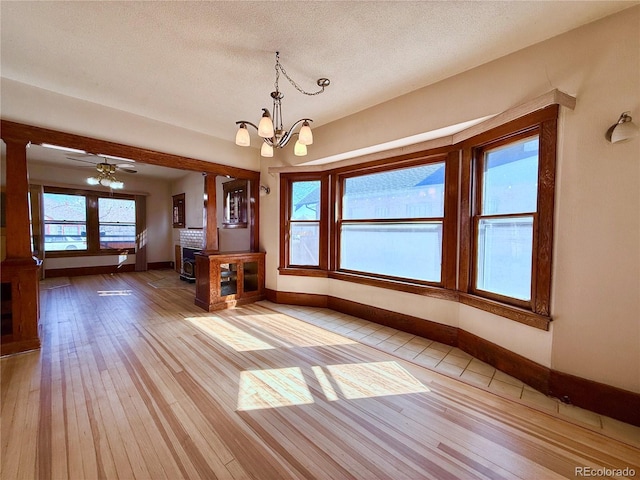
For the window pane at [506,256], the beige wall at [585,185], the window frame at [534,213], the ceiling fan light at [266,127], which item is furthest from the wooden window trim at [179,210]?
the window pane at [506,256]

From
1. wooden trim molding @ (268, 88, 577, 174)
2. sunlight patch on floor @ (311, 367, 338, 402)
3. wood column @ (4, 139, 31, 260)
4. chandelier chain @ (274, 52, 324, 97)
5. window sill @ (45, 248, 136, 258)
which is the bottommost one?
sunlight patch on floor @ (311, 367, 338, 402)

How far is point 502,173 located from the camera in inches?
97.2

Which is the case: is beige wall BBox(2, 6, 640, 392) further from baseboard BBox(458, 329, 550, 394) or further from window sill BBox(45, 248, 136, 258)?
window sill BBox(45, 248, 136, 258)

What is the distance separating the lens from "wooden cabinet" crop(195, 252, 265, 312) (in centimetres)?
406

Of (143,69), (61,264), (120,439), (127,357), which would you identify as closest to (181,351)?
(127,357)

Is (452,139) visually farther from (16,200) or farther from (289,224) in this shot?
(16,200)

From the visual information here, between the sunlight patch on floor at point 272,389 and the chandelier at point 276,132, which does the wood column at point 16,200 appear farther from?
the sunlight patch on floor at point 272,389

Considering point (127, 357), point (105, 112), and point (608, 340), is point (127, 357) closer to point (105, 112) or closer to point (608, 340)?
point (105, 112)

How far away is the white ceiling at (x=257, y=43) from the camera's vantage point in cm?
176

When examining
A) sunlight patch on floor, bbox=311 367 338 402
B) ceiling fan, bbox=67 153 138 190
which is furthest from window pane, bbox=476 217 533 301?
ceiling fan, bbox=67 153 138 190

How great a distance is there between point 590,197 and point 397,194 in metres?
1.86

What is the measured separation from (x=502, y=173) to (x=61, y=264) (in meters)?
9.47

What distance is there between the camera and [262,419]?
1.72m

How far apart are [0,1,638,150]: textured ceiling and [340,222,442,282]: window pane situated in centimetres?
162
